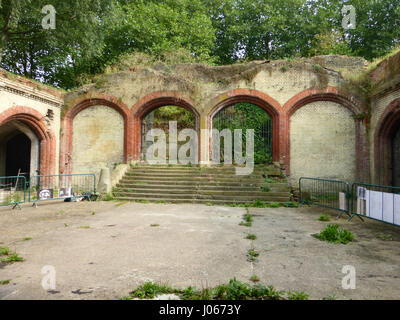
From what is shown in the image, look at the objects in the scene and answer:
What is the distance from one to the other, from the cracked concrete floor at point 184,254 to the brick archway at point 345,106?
5.81 m

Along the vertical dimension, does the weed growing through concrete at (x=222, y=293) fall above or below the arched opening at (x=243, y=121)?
below

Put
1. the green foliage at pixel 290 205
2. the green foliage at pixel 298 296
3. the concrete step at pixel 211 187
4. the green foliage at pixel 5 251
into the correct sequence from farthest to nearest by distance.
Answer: the concrete step at pixel 211 187 < the green foliage at pixel 290 205 < the green foliage at pixel 5 251 < the green foliage at pixel 298 296

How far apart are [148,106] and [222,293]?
39.8 ft

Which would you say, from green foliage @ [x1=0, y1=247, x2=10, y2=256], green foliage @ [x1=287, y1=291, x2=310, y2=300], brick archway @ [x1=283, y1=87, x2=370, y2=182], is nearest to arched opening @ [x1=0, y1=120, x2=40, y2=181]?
green foliage @ [x1=0, y1=247, x2=10, y2=256]

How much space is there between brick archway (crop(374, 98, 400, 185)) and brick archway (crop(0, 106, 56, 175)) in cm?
1557

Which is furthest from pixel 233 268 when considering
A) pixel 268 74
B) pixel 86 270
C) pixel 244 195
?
pixel 268 74

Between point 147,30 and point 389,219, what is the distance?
20672 mm

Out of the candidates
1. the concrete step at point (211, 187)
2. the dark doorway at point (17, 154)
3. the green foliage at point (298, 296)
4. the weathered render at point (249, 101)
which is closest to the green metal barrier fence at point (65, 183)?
the weathered render at point (249, 101)

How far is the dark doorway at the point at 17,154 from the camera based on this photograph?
18.2 meters

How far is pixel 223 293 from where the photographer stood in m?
2.91

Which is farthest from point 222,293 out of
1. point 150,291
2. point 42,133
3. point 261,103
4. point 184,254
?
point 42,133

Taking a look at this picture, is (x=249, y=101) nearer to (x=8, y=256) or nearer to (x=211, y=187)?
(x=211, y=187)

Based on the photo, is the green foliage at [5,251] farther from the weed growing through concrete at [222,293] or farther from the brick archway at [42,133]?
the brick archway at [42,133]

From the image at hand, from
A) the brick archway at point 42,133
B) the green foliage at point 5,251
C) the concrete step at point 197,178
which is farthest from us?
the brick archway at point 42,133
